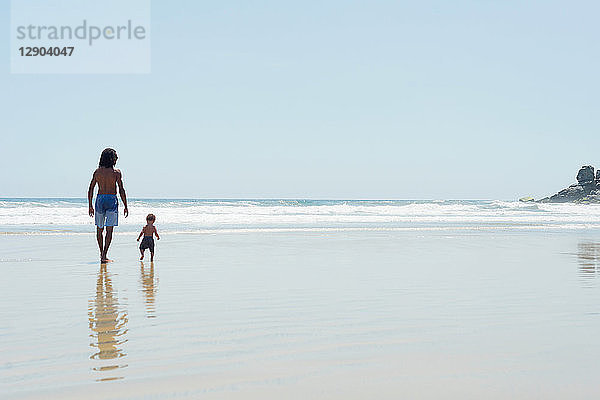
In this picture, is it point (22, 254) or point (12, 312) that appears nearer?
point (12, 312)

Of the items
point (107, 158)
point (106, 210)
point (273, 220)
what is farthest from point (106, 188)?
point (273, 220)

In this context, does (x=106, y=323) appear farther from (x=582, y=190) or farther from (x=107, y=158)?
(x=582, y=190)

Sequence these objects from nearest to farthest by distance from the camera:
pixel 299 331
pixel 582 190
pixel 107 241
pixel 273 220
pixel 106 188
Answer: pixel 299 331 < pixel 107 241 < pixel 106 188 < pixel 273 220 < pixel 582 190

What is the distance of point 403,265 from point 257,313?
414 cm

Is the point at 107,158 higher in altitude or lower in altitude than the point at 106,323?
higher

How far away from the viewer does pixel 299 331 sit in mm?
4137

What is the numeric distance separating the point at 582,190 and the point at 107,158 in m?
71.1

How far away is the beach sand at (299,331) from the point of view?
293cm

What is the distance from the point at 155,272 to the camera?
7727 millimetres

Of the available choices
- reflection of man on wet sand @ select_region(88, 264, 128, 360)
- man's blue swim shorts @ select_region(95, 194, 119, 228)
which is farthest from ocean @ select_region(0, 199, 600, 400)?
man's blue swim shorts @ select_region(95, 194, 119, 228)

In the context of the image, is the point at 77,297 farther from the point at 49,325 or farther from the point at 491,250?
the point at 491,250

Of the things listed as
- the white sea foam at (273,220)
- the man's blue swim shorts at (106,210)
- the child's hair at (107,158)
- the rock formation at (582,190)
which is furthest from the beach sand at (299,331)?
the rock formation at (582,190)

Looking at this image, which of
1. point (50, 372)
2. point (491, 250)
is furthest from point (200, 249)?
point (50, 372)

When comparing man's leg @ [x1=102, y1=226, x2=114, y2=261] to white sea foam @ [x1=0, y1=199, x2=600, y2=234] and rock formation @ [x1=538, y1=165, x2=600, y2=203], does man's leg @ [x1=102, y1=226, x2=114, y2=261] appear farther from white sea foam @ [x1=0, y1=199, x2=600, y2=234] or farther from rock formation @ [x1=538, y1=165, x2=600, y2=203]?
rock formation @ [x1=538, y1=165, x2=600, y2=203]
